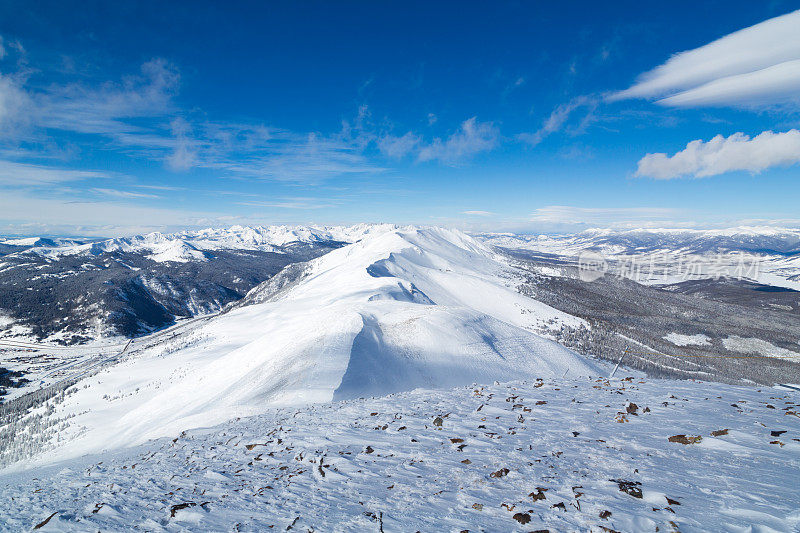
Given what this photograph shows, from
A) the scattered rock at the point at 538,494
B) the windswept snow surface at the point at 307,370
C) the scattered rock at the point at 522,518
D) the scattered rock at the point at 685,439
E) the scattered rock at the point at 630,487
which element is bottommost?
the windswept snow surface at the point at 307,370

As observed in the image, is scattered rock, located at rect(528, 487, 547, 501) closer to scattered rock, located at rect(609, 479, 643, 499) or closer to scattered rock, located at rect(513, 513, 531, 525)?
scattered rock, located at rect(513, 513, 531, 525)

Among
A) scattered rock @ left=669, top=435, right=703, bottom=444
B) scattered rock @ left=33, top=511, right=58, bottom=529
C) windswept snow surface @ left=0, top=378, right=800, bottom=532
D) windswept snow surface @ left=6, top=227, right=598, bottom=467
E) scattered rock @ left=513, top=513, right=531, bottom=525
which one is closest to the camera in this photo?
scattered rock @ left=513, top=513, right=531, bottom=525

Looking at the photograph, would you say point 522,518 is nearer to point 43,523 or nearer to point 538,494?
point 538,494

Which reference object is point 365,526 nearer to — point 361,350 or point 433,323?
point 361,350

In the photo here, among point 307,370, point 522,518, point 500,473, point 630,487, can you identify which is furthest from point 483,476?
point 307,370

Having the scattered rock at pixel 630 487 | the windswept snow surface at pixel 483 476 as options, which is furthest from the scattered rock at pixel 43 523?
the scattered rock at pixel 630 487

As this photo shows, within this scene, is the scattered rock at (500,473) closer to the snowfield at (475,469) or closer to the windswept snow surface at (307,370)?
the snowfield at (475,469)

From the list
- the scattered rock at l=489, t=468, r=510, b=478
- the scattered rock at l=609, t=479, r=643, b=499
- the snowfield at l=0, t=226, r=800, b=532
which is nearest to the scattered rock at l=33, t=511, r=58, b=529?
the snowfield at l=0, t=226, r=800, b=532

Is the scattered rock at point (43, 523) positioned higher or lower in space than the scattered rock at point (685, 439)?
lower
